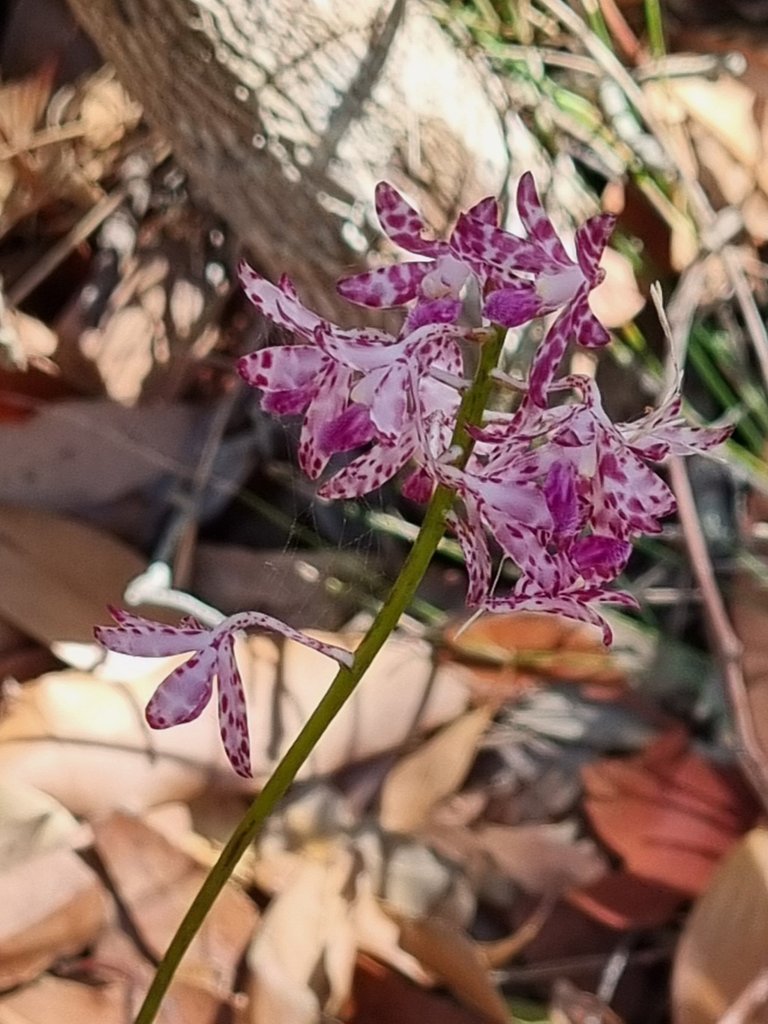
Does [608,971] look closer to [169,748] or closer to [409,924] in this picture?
[409,924]

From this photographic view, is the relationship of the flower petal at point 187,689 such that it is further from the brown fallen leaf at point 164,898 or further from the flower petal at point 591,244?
the brown fallen leaf at point 164,898

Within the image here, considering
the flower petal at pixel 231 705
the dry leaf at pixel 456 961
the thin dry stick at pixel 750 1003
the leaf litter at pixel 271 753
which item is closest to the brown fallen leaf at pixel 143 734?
the leaf litter at pixel 271 753

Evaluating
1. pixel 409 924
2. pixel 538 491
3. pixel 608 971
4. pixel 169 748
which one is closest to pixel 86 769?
pixel 169 748

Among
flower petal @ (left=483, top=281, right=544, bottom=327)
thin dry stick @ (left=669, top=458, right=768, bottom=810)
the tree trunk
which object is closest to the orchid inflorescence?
flower petal @ (left=483, top=281, right=544, bottom=327)

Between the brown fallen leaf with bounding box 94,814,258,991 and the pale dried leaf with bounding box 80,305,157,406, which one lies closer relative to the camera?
the brown fallen leaf with bounding box 94,814,258,991

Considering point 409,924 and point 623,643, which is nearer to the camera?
point 409,924

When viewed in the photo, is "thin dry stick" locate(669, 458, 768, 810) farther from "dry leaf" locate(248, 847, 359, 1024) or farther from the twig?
the twig
